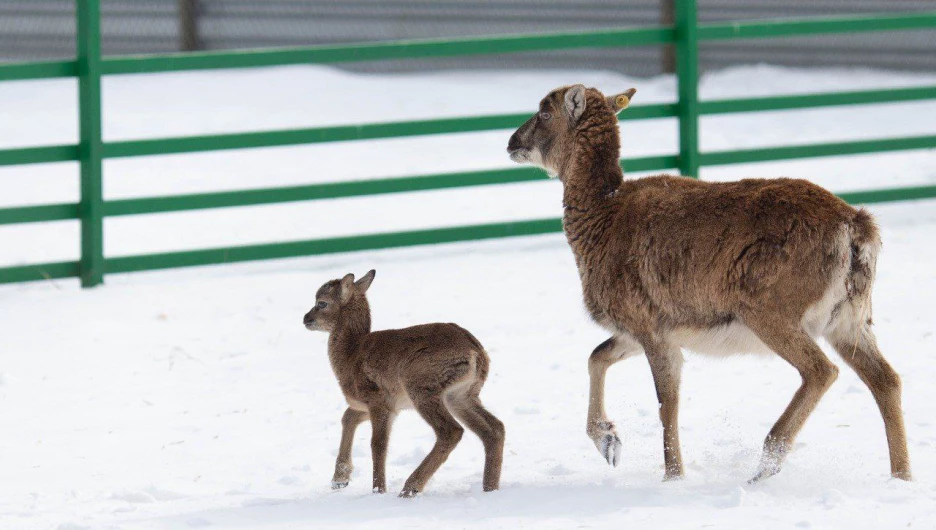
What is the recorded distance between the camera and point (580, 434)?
690 cm

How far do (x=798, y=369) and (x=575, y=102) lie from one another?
1.70 meters

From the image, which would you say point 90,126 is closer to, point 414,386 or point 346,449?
point 346,449

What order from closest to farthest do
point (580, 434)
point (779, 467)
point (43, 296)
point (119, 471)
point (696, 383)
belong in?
point (779, 467)
point (119, 471)
point (580, 434)
point (696, 383)
point (43, 296)

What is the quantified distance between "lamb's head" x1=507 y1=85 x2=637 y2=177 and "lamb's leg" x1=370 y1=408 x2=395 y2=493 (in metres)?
1.56

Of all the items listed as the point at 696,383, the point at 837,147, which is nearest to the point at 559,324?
the point at 696,383

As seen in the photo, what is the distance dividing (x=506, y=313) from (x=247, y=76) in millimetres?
8954

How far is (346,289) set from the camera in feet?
21.5

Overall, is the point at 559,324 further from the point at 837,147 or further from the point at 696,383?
the point at 837,147

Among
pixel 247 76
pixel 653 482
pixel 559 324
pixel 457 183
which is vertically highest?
pixel 247 76

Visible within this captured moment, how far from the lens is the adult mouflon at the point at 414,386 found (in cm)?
586

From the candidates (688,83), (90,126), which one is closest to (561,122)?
(90,126)

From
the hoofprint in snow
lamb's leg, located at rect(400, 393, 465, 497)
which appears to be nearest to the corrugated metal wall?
the hoofprint in snow

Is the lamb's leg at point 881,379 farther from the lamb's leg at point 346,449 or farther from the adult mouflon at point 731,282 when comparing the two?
the lamb's leg at point 346,449

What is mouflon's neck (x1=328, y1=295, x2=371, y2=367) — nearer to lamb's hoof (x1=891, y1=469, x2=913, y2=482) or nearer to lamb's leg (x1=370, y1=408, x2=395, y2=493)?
lamb's leg (x1=370, y1=408, x2=395, y2=493)
